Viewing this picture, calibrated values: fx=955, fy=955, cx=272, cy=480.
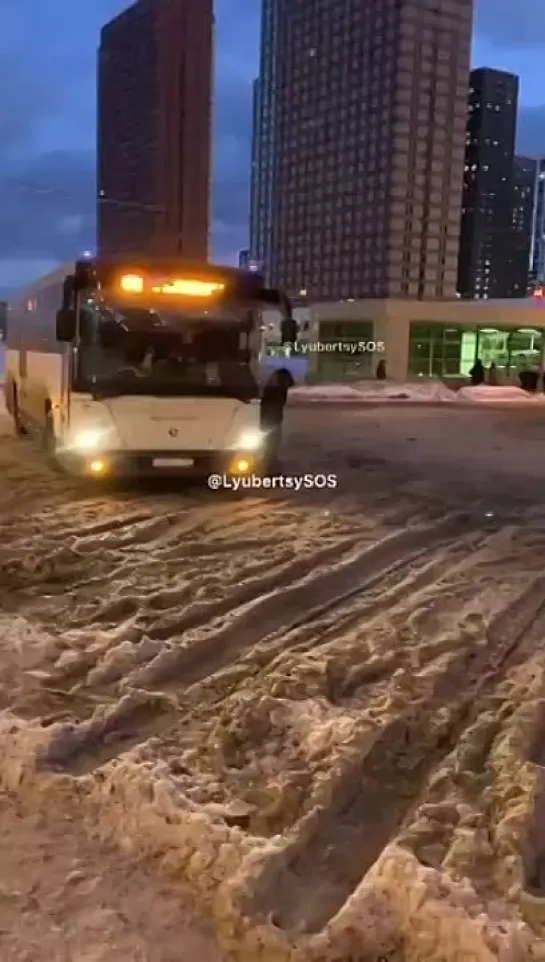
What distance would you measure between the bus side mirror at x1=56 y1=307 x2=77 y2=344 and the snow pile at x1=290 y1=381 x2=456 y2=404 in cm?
2035

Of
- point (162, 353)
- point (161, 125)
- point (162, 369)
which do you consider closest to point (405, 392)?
point (161, 125)

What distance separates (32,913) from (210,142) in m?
22.4

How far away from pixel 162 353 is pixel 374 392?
77.0 ft

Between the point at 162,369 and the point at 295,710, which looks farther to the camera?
the point at 162,369

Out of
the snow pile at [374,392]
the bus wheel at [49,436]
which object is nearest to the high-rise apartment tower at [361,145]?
the snow pile at [374,392]

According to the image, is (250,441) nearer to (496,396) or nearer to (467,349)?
(496,396)

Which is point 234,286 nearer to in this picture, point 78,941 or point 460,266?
point 78,941

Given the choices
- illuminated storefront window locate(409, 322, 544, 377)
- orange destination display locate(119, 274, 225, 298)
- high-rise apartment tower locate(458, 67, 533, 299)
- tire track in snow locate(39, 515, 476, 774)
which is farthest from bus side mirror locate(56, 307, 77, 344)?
high-rise apartment tower locate(458, 67, 533, 299)

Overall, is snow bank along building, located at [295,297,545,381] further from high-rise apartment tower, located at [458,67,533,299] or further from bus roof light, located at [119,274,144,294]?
high-rise apartment tower, located at [458,67,533,299]

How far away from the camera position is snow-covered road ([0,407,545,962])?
11.5 ft

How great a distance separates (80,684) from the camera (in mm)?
5359

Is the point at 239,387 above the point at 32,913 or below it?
above

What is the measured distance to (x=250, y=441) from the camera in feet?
40.6

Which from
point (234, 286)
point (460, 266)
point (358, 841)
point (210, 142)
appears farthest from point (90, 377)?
point (460, 266)
